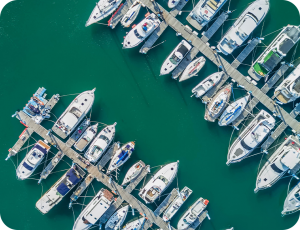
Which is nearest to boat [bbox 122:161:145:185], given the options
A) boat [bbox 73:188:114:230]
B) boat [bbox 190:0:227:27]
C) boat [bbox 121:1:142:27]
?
boat [bbox 73:188:114:230]

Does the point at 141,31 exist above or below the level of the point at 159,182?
above

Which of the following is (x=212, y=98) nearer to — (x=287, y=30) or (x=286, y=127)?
(x=286, y=127)

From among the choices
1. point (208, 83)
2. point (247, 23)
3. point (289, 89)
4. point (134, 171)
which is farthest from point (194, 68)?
point (134, 171)

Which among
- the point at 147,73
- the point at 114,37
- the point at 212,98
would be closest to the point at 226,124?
Result: the point at 212,98

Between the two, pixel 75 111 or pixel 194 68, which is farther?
pixel 75 111

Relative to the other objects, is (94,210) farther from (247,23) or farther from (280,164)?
(247,23)

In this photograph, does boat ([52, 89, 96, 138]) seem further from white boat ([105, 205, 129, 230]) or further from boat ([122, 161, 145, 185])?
white boat ([105, 205, 129, 230])

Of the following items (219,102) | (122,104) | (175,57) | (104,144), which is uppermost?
(175,57)
